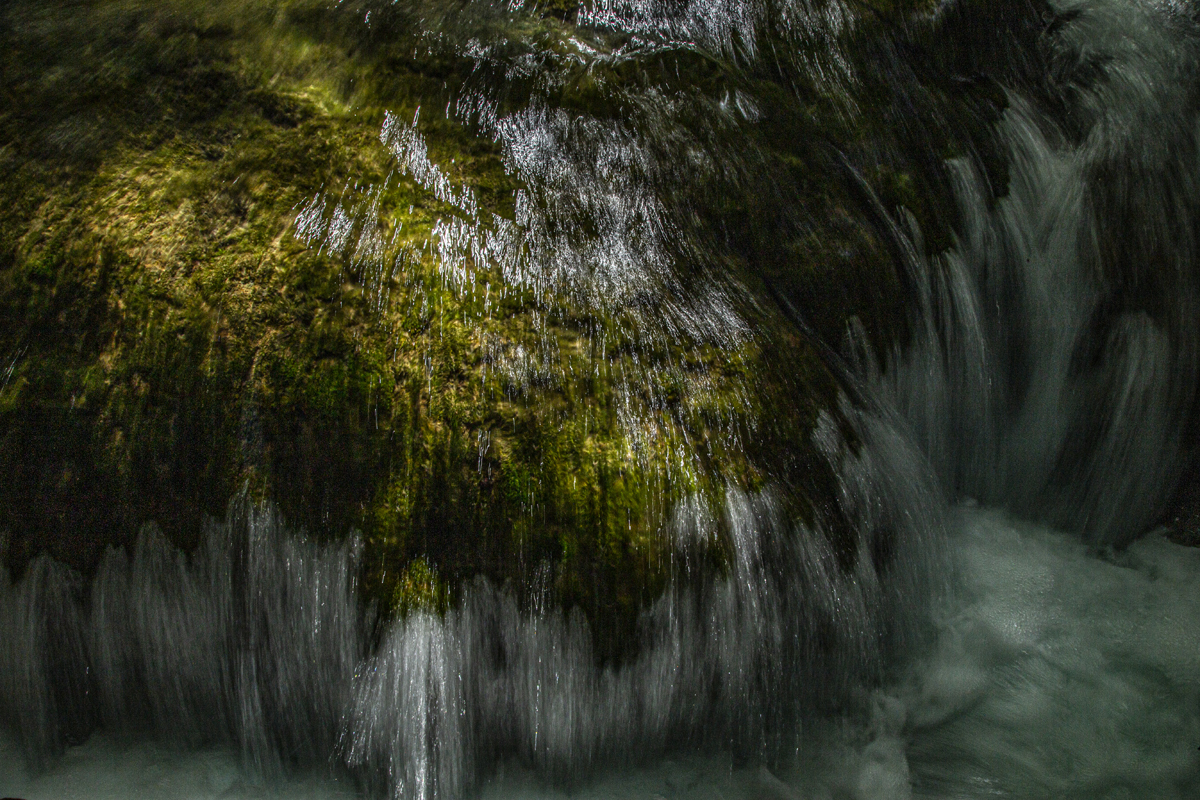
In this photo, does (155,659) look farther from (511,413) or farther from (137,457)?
(511,413)

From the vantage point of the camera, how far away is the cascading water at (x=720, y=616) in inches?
102

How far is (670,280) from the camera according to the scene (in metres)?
2.95

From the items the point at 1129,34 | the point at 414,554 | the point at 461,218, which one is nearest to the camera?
the point at 414,554

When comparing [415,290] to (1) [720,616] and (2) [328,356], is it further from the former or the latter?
(1) [720,616]

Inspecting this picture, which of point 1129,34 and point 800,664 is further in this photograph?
point 1129,34

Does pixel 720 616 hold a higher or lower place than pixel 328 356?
lower

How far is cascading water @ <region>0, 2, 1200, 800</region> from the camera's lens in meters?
2.60

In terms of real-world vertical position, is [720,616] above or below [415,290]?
below

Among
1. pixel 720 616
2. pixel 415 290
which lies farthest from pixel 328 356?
pixel 720 616

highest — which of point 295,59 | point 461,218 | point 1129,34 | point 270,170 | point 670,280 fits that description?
point 1129,34

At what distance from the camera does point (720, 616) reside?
262 cm

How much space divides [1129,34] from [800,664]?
11.7 ft

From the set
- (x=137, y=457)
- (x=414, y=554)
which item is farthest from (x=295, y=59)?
(x=414, y=554)

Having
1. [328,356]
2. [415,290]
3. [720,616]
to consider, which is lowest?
[720,616]
